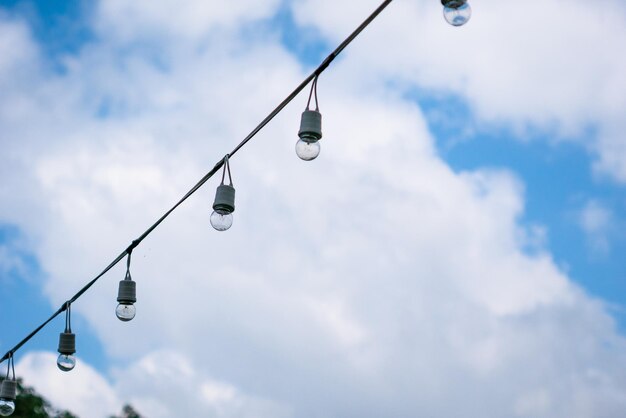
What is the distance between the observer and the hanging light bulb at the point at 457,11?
200 inches

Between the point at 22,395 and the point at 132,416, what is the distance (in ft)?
66.1

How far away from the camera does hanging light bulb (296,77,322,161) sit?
642 cm

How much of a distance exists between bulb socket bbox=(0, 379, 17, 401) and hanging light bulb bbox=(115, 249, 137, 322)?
115 inches

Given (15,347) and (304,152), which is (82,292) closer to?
(15,347)

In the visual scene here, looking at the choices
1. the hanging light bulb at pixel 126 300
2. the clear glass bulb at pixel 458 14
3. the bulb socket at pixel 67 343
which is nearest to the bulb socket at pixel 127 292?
the hanging light bulb at pixel 126 300

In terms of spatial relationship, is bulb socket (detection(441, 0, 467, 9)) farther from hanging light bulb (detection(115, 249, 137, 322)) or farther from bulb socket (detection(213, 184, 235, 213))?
hanging light bulb (detection(115, 249, 137, 322))

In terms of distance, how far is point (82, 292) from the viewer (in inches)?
368

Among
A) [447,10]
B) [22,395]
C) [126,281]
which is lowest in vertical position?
[447,10]

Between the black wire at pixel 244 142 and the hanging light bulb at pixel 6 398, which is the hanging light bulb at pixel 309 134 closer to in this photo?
the black wire at pixel 244 142

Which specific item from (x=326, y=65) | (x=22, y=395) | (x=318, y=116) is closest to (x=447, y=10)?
(x=326, y=65)

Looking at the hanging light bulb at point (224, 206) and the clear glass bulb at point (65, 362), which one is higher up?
the clear glass bulb at point (65, 362)

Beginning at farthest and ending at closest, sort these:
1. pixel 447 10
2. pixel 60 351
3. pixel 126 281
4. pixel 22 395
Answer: pixel 22 395, pixel 60 351, pixel 126 281, pixel 447 10

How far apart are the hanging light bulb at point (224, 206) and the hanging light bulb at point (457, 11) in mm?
2617

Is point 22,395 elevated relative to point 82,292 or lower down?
elevated
